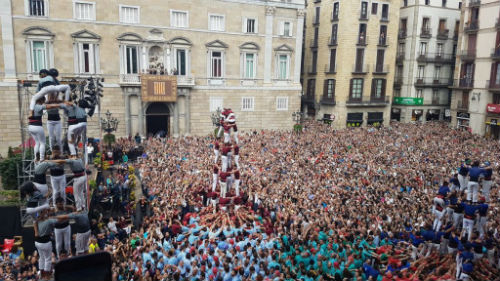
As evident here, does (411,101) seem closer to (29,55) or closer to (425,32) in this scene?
(425,32)

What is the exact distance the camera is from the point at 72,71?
28250mm

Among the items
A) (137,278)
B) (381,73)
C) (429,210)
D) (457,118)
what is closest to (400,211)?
(429,210)

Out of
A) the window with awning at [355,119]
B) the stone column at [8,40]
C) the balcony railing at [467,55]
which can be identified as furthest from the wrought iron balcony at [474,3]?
the stone column at [8,40]

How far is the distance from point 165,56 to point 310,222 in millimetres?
22495

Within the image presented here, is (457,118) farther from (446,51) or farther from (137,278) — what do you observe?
(137,278)

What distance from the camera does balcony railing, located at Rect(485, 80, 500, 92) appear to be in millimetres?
35650

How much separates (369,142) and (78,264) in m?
25.3

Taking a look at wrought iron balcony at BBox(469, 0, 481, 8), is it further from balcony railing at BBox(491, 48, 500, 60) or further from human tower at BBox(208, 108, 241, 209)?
human tower at BBox(208, 108, 241, 209)

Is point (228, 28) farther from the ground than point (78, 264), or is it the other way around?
point (228, 28)

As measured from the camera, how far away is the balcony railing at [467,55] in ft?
126

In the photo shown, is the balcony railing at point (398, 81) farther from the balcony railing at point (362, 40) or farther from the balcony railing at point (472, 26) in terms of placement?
the balcony railing at point (362, 40)

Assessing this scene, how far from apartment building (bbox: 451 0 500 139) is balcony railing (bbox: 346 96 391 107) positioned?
7744 millimetres

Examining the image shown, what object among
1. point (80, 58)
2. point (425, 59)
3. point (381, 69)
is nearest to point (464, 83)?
point (425, 59)

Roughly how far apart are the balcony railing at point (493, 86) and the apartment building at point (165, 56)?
19.2 m
